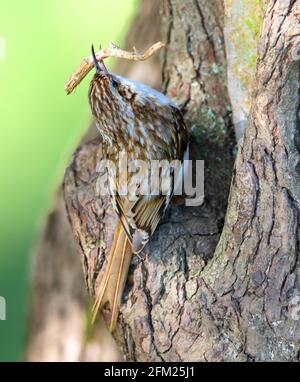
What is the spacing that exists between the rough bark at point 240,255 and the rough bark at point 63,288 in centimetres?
105

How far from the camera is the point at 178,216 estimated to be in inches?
126

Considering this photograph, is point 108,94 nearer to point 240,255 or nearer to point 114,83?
point 114,83

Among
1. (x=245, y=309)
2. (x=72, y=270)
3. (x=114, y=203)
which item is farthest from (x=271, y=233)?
(x=72, y=270)

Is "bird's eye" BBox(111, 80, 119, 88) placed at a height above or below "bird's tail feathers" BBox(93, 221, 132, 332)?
above

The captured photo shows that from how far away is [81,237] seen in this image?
3.23 metres

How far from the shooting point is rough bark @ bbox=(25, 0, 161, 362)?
13.7ft

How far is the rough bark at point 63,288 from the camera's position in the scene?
165 inches

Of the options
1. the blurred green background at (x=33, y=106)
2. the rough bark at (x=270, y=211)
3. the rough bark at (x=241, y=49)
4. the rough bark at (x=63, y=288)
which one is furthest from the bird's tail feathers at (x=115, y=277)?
the blurred green background at (x=33, y=106)

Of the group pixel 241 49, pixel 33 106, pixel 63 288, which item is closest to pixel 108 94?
pixel 241 49

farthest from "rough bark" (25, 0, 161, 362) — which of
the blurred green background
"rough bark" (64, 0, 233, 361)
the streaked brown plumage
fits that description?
the blurred green background

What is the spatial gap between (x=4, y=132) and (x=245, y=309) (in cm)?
301

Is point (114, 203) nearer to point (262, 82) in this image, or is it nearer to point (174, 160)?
point (174, 160)

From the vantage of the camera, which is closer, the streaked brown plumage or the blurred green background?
the streaked brown plumage

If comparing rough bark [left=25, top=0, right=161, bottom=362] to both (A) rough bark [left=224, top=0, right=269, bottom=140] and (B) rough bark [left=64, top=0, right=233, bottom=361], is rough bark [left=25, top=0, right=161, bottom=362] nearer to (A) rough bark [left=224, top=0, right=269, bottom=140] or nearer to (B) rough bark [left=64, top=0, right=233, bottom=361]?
(B) rough bark [left=64, top=0, right=233, bottom=361]
